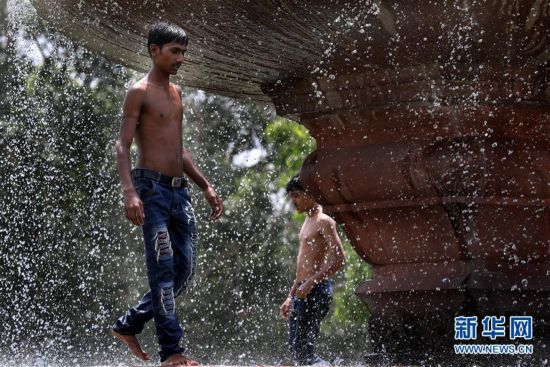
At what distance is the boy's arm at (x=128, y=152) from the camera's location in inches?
192

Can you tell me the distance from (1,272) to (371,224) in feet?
39.0

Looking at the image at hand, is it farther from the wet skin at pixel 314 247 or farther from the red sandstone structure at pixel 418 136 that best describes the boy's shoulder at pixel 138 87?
the wet skin at pixel 314 247

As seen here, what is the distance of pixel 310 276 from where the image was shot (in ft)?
24.3

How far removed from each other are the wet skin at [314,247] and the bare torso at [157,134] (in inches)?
86.9

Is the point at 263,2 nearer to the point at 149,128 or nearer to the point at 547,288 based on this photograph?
the point at 149,128

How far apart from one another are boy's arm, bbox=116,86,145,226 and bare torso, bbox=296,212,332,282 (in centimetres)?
245

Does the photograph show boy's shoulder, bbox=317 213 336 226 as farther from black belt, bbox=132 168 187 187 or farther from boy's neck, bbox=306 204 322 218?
black belt, bbox=132 168 187 187

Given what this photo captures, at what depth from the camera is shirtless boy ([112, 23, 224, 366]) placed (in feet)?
16.7

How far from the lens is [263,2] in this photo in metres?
5.80

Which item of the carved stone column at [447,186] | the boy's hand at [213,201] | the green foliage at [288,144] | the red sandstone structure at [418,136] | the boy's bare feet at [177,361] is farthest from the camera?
the green foliage at [288,144]

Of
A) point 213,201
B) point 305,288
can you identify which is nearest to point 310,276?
Answer: point 305,288

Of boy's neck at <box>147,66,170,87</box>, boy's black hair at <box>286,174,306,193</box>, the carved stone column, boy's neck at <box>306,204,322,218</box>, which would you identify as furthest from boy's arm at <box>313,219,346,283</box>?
boy's neck at <box>147,66,170,87</box>

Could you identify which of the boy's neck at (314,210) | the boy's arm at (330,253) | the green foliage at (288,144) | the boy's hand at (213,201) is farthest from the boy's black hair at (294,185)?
the green foliage at (288,144)

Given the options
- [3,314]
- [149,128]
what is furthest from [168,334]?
[3,314]
